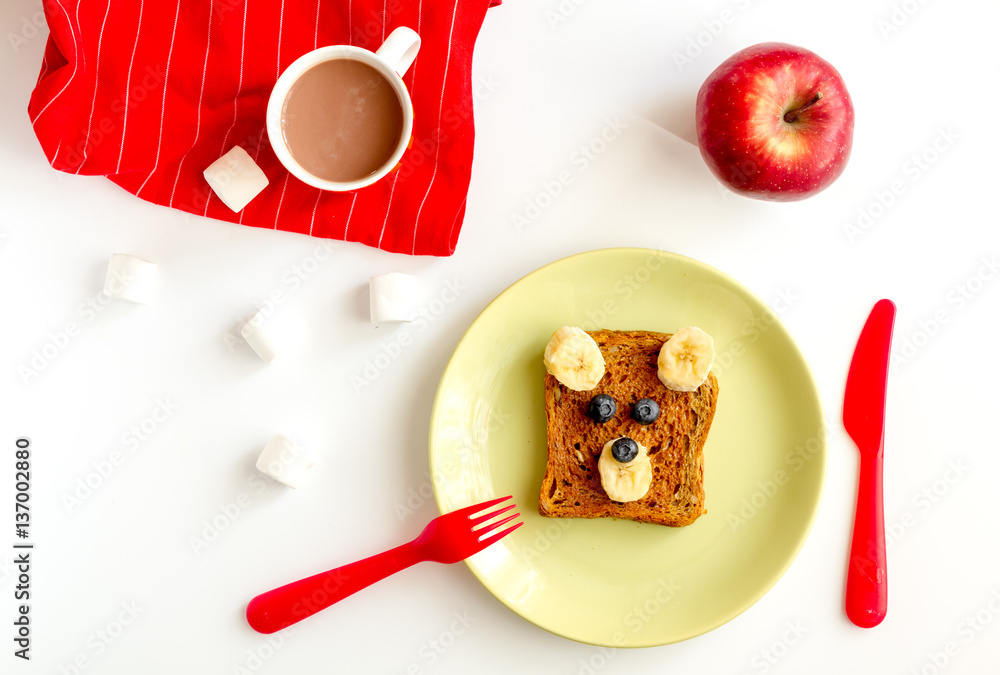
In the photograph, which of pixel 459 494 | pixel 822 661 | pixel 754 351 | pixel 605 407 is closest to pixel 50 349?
pixel 459 494

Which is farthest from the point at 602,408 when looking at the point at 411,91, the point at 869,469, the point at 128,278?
the point at 128,278

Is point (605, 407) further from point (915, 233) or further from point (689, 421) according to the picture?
point (915, 233)

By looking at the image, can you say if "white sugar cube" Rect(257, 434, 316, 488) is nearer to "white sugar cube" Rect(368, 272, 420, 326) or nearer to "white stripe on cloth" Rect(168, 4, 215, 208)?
"white sugar cube" Rect(368, 272, 420, 326)

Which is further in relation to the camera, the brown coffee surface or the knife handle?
the knife handle

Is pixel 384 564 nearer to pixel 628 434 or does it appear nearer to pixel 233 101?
pixel 628 434

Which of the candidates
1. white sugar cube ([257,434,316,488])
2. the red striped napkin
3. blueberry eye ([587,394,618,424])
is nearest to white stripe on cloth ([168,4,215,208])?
the red striped napkin

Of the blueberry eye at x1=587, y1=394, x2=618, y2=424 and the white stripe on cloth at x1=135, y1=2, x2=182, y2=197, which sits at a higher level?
the white stripe on cloth at x1=135, y1=2, x2=182, y2=197
